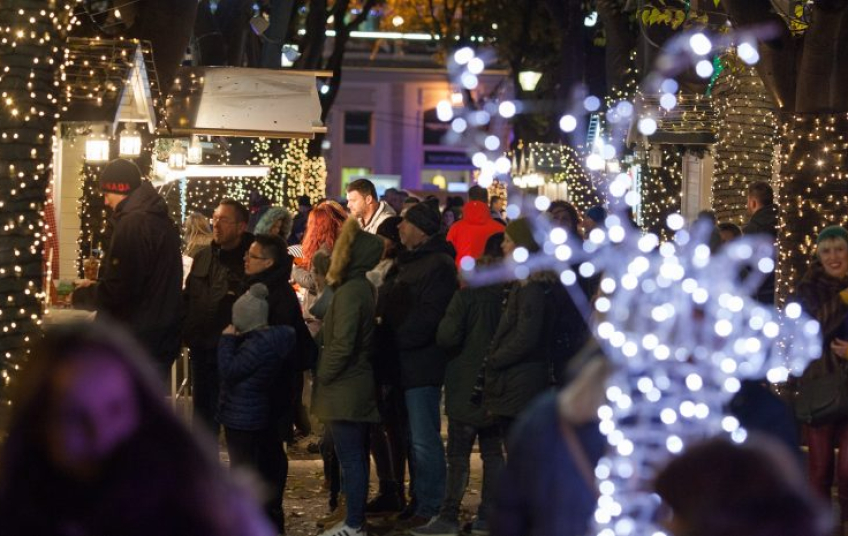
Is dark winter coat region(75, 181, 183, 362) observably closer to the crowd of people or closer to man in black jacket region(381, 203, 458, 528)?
the crowd of people

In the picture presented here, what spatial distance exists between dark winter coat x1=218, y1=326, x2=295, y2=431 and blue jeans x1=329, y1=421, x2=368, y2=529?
62 centimetres

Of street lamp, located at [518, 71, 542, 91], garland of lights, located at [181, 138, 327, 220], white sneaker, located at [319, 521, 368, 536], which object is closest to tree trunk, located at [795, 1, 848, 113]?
white sneaker, located at [319, 521, 368, 536]

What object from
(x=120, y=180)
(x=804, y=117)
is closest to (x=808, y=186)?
(x=804, y=117)

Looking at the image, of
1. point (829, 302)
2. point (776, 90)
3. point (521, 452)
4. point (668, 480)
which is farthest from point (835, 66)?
point (668, 480)

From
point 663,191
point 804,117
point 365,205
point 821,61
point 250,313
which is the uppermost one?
point 821,61

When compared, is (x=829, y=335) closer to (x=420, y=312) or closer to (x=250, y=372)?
(x=420, y=312)

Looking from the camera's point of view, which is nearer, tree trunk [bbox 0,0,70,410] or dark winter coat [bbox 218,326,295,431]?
dark winter coat [bbox 218,326,295,431]

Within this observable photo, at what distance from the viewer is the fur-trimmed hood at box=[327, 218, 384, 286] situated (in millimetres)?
8406

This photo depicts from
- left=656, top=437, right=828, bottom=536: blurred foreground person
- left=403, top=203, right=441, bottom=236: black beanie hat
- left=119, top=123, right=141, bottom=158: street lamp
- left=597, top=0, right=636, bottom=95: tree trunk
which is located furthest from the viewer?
left=597, top=0, right=636, bottom=95: tree trunk

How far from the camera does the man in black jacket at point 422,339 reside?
8867 mm

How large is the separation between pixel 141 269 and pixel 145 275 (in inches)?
2.2

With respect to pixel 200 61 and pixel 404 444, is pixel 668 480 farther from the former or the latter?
pixel 200 61

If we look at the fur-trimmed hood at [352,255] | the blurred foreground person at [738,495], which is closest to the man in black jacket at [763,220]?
the fur-trimmed hood at [352,255]

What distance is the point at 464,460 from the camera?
891cm
